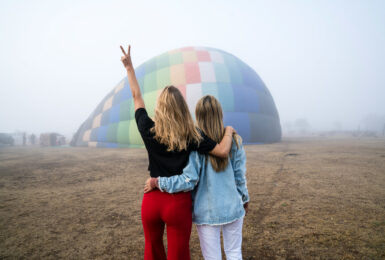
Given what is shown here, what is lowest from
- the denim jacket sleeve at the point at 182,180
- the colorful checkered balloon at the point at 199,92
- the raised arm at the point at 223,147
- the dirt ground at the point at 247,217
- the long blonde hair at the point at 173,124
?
the dirt ground at the point at 247,217

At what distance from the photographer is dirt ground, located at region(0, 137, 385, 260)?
101 inches

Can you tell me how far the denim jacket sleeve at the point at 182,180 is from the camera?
4.45 feet

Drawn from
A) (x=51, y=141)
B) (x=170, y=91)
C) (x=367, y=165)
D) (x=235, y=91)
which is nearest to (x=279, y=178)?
(x=367, y=165)

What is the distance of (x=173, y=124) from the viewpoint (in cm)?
139

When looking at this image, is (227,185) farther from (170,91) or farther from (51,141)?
(51,141)

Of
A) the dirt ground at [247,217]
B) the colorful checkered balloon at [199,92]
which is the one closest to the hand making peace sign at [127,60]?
the dirt ground at [247,217]

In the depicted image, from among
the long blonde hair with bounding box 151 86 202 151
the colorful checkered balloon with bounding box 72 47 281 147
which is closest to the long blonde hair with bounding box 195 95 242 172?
the long blonde hair with bounding box 151 86 202 151

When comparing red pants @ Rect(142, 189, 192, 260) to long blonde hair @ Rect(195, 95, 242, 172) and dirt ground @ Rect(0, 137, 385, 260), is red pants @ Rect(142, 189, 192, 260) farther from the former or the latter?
dirt ground @ Rect(0, 137, 385, 260)

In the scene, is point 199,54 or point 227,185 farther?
point 199,54

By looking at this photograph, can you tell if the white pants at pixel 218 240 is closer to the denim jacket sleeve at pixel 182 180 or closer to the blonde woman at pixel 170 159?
the blonde woman at pixel 170 159

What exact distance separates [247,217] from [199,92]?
11.2 metres

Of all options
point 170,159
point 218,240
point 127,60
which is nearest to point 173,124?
point 170,159

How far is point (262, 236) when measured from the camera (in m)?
2.83

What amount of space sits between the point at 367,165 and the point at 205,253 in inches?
319
